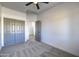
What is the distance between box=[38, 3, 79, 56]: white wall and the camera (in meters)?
3.68

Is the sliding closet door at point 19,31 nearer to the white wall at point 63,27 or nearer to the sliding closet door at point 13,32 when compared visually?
the sliding closet door at point 13,32

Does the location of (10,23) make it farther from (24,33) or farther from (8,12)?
(24,33)

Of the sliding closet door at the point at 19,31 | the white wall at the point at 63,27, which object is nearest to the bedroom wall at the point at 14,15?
the sliding closet door at the point at 19,31

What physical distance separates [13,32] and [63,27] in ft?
12.2

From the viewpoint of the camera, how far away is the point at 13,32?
601cm

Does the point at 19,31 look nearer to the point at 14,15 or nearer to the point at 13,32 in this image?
the point at 13,32

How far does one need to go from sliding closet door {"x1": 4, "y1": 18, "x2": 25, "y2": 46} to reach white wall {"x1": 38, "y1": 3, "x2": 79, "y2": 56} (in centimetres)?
208

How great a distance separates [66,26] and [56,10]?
57.3 inches

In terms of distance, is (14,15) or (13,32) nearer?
(13,32)

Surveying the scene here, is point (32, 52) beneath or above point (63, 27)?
beneath

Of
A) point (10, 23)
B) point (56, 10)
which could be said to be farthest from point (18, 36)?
point (56, 10)

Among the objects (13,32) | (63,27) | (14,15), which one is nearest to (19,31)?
(13,32)

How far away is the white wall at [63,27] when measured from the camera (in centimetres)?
368

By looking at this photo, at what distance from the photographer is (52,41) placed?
5.55 m
